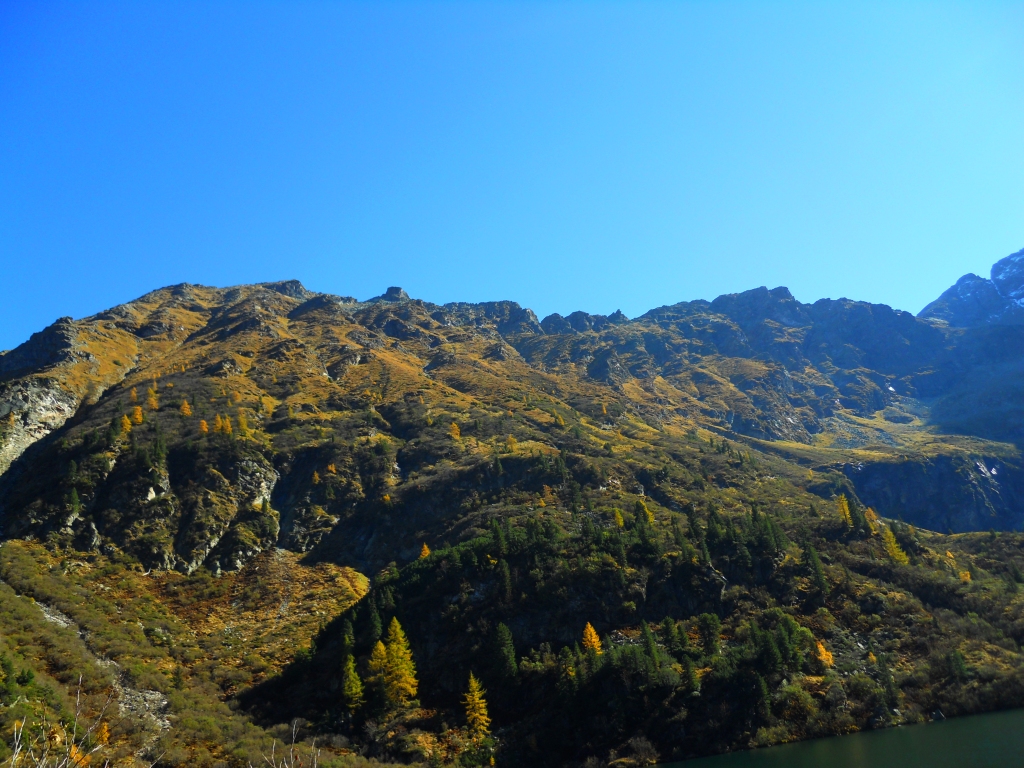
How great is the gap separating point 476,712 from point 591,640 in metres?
15.5

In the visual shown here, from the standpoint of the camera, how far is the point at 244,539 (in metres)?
102

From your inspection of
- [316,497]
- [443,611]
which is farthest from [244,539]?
[443,611]

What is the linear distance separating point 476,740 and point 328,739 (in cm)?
1488

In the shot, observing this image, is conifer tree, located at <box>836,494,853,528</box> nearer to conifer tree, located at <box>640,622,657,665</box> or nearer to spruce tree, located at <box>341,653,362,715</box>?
conifer tree, located at <box>640,622,657,665</box>

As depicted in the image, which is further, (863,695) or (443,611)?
(443,611)

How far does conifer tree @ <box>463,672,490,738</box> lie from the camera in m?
59.7

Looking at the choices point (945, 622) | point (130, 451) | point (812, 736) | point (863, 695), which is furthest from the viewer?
point (130, 451)

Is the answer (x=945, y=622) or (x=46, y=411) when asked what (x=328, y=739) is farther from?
(x=46, y=411)

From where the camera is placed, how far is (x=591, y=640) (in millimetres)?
67500

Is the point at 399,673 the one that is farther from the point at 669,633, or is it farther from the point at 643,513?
the point at 643,513

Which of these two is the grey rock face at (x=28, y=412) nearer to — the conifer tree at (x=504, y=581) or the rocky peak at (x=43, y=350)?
the rocky peak at (x=43, y=350)

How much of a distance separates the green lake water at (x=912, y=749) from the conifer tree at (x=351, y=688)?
31.6 meters

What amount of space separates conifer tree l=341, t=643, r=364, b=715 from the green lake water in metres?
31.6

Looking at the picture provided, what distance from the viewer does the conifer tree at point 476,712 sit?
59656 millimetres
